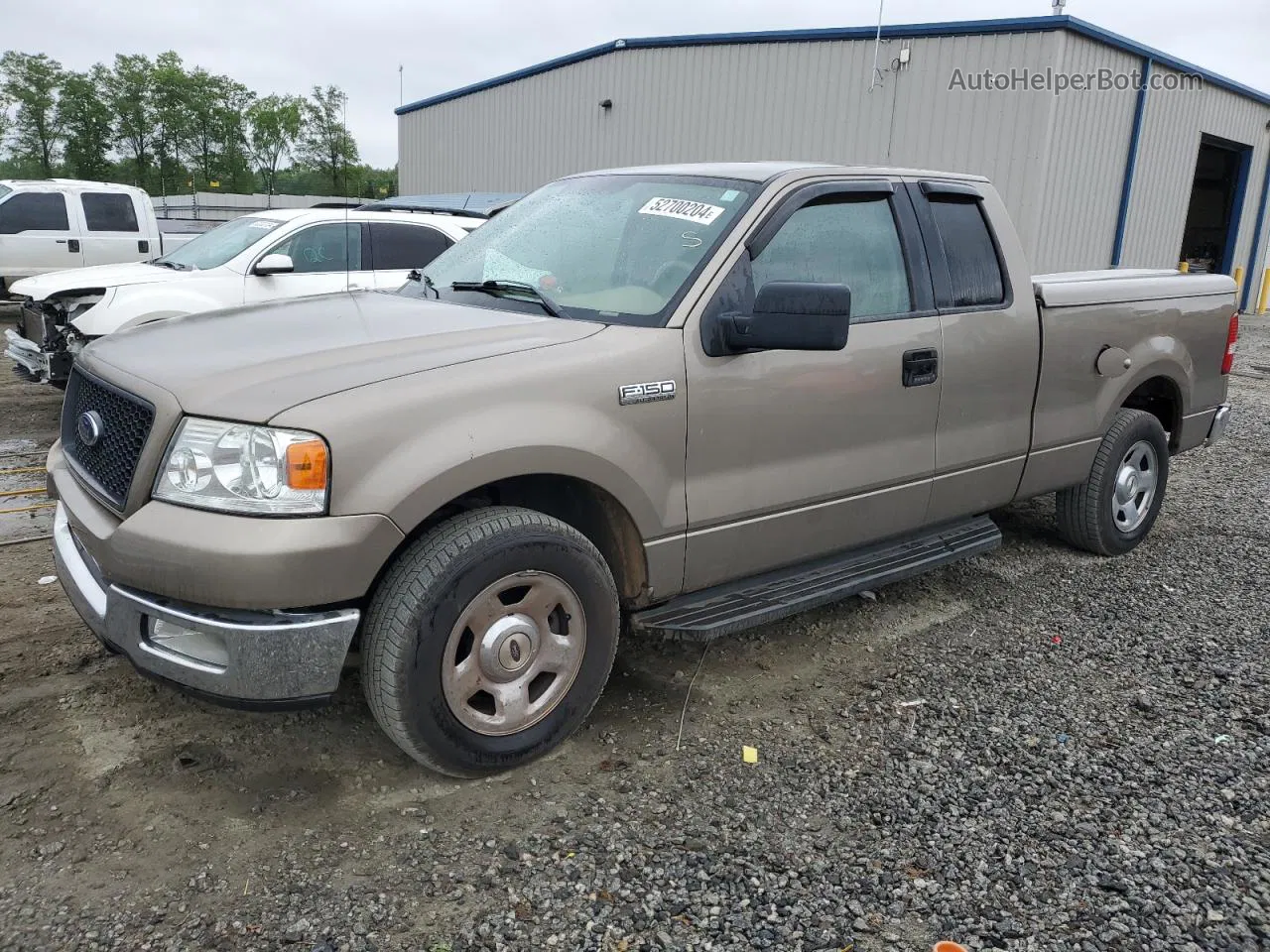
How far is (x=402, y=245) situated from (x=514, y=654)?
638cm

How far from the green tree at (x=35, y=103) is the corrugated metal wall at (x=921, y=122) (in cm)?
4743

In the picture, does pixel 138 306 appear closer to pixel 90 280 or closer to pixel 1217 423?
pixel 90 280

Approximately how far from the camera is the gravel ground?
2432mm

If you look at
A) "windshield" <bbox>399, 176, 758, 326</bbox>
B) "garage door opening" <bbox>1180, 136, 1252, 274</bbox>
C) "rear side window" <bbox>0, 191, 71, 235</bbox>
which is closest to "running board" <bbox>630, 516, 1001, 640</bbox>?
"windshield" <bbox>399, 176, 758, 326</bbox>

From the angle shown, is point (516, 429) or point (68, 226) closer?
point (516, 429)

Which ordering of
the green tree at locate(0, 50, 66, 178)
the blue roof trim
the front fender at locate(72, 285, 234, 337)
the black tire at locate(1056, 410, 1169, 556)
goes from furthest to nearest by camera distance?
1. the green tree at locate(0, 50, 66, 178)
2. the blue roof trim
3. the front fender at locate(72, 285, 234, 337)
4. the black tire at locate(1056, 410, 1169, 556)

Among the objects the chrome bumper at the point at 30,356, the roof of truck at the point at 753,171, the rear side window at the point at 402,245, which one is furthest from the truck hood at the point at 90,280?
the roof of truck at the point at 753,171

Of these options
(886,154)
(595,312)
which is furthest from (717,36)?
(595,312)

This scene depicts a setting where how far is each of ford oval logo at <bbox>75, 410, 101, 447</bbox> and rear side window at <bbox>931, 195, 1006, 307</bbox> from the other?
10.5 feet

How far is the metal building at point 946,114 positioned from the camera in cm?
1377

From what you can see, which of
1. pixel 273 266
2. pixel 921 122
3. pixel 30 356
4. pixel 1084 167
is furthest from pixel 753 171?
pixel 1084 167

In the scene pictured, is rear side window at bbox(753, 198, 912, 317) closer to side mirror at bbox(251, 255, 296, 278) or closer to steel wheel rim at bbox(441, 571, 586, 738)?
steel wheel rim at bbox(441, 571, 586, 738)

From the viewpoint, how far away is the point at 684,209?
11.8ft

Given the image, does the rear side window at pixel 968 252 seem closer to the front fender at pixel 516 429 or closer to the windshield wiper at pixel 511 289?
the front fender at pixel 516 429
